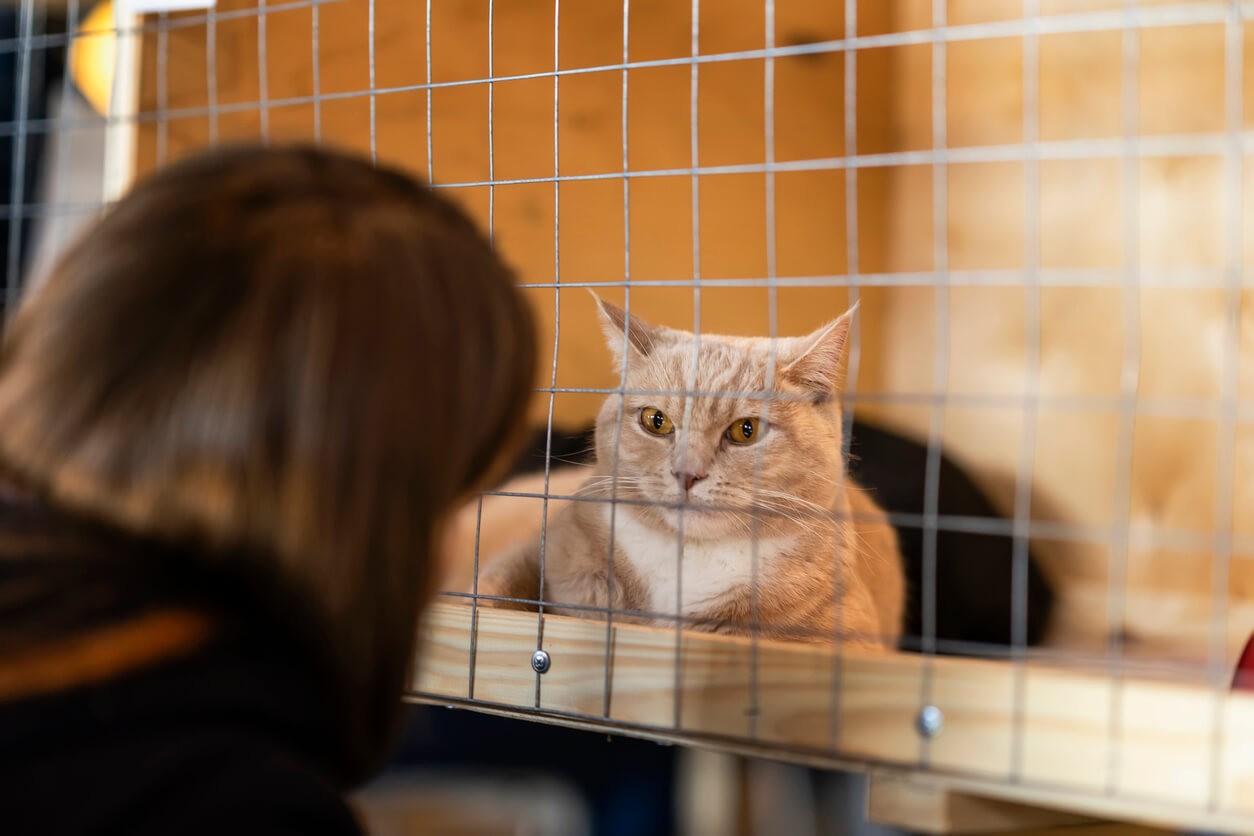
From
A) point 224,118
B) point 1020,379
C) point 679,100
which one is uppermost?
point 679,100

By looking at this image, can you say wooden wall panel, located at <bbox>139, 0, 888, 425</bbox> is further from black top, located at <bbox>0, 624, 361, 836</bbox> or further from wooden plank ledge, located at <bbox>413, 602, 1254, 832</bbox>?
black top, located at <bbox>0, 624, 361, 836</bbox>

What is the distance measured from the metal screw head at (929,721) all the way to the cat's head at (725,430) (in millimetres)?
358

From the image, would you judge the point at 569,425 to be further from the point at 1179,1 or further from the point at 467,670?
the point at 1179,1

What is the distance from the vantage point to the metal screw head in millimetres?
704

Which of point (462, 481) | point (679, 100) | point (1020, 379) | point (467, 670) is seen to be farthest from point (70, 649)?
point (1020, 379)

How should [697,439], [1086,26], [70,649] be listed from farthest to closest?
[697,439] → [1086,26] → [70,649]

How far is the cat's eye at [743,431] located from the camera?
1138 millimetres

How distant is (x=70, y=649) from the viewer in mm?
527

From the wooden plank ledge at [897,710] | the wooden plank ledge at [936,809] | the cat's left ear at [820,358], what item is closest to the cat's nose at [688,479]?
the cat's left ear at [820,358]

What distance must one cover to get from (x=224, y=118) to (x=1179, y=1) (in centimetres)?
159

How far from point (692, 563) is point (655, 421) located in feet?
0.58

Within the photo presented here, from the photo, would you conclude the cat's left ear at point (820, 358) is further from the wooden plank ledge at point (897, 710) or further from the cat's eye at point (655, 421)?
the wooden plank ledge at point (897, 710)

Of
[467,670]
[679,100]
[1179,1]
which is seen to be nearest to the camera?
[467,670]

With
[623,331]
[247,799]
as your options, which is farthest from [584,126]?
[247,799]
